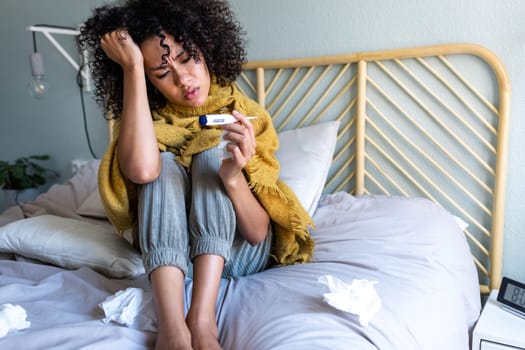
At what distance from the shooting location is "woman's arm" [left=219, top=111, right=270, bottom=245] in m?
0.86

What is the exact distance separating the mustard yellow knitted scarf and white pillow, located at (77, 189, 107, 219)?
47cm

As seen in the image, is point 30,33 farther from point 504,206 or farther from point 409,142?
point 504,206

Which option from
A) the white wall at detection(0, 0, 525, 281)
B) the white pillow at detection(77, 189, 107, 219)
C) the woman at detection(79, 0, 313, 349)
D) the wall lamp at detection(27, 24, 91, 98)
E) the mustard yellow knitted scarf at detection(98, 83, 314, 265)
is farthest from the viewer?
the wall lamp at detection(27, 24, 91, 98)

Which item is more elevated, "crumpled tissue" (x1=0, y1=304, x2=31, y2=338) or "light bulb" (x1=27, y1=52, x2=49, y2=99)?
"light bulb" (x1=27, y1=52, x2=49, y2=99)

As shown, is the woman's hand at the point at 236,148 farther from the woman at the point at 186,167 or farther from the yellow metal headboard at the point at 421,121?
the yellow metal headboard at the point at 421,121

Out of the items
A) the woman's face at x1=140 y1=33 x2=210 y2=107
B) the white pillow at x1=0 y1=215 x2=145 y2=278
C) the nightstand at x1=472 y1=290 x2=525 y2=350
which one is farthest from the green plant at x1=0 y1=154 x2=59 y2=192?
the nightstand at x1=472 y1=290 x2=525 y2=350

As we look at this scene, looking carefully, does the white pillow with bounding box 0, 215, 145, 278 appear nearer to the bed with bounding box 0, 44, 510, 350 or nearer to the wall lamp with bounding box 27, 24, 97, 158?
the bed with bounding box 0, 44, 510, 350

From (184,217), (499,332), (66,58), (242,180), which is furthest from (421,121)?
(66,58)

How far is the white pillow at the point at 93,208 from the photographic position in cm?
146

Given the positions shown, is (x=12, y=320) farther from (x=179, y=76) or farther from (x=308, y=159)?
(x=308, y=159)

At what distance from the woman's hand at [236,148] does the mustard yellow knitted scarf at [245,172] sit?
0.09 m

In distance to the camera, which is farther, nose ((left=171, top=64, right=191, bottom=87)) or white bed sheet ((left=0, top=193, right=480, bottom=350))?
nose ((left=171, top=64, right=191, bottom=87))

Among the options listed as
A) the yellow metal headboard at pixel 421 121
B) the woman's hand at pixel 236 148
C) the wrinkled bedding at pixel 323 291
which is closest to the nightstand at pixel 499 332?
the wrinkled bedding at pixel 323 291

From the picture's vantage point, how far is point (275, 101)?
1.65 meters
